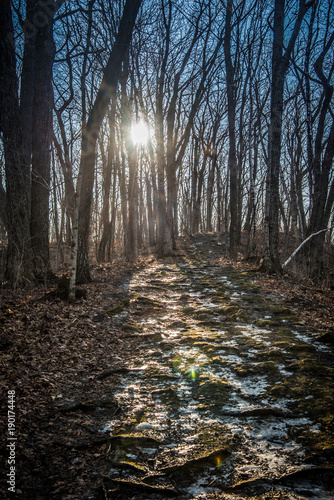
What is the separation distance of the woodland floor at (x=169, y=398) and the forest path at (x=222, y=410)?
0.01 meters

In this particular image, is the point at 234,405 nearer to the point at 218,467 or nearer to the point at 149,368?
the point at 218,467

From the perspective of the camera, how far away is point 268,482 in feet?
7.67

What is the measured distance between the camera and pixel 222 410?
3449mm

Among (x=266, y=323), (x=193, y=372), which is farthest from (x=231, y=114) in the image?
(x=193, y=372)

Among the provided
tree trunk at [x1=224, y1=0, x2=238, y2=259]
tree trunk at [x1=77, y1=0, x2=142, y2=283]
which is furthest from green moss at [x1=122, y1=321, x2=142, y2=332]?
tree trunk at [x1=224, y1=0, x2=238, y2=259]

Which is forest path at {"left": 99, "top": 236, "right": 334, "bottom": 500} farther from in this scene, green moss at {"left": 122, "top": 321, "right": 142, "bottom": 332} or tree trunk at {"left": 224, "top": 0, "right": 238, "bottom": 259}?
tree trunk at {"left": 224, "top": 0, "right": 238, "bottom": 259}

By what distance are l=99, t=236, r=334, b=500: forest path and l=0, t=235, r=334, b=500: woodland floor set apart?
0.01 metres

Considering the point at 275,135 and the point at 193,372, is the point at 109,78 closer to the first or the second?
the point at 275,135

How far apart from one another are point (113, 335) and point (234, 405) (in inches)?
125

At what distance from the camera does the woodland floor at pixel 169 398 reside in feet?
8.00

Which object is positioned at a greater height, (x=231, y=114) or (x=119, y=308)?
(x=231, y=114)

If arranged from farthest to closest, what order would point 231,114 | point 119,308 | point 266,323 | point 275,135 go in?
point 231,114 < point 275,135 < point 119,308 < point 266,323

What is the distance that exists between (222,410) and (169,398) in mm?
728

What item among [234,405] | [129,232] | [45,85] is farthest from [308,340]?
[129,232]
